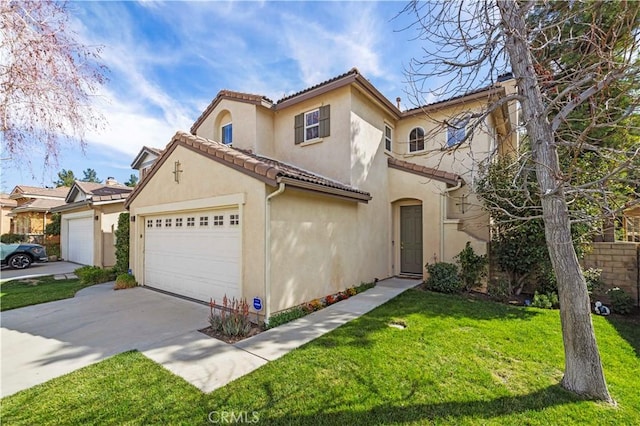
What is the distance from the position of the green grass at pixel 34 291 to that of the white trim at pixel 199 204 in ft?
11.7

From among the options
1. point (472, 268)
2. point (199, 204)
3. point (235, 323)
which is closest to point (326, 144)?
point (199, 204)

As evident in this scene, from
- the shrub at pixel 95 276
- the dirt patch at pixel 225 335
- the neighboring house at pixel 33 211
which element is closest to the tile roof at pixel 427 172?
the dirt patch at pixel 225 335

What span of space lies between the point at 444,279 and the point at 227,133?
35.1ft

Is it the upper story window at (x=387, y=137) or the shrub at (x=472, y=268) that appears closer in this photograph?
the shrub at (x=472, y=268)

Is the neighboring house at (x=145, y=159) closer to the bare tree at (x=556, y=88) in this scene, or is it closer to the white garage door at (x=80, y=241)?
the white garage door at (x=80, y=241)

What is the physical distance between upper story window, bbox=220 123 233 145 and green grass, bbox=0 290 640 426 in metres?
9.74

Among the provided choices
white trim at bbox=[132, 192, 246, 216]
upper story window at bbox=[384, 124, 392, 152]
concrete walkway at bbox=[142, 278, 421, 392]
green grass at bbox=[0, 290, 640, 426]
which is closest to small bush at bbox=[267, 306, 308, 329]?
concrete walkway at bbox=[142, 278, 421, 392]

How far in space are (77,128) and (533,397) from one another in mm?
→ 8345

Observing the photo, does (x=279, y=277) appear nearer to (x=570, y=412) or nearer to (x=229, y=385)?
(x=229, y=385)

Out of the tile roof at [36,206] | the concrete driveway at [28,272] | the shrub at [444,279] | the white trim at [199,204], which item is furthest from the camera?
the tile roof at [36,206]

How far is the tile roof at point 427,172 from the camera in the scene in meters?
10.4

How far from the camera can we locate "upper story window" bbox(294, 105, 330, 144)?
33.5ft

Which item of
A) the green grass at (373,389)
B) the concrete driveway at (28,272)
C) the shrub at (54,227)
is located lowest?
the concrete driveway at (28,272)

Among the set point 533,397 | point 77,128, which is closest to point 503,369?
point 533,397
